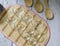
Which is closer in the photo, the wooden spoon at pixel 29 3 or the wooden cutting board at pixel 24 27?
the wooden cutting board at pixel 24 27

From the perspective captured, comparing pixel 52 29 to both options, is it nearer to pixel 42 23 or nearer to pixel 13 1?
pixel 42 23

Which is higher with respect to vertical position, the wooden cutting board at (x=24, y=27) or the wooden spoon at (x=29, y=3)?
the wooden spoon at (x=29, y=3)

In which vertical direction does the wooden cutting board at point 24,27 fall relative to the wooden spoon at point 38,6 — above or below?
below

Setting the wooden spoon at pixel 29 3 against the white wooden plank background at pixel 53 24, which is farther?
the wooden spoon at pixel 29 3

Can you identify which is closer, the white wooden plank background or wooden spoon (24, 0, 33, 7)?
the white wooden plank background

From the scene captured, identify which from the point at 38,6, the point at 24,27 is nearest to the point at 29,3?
the point at 38,6

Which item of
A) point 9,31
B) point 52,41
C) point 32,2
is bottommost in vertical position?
point 52,41

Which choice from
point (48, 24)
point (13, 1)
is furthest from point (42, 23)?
point (13, 1)

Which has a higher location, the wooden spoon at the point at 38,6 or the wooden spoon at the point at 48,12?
the wooden spoon at the point at 38,6
